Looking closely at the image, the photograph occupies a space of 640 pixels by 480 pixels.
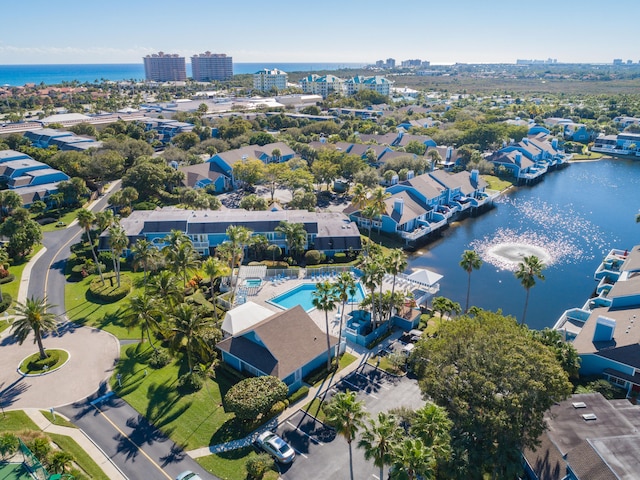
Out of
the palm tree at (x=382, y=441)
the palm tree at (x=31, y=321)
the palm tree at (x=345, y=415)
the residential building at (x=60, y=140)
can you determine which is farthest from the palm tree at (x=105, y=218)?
the residential building at (x=60, y=140)

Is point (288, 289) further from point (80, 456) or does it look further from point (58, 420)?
point (80, 456)

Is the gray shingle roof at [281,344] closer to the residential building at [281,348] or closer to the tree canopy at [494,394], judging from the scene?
the residential building at [281,348]

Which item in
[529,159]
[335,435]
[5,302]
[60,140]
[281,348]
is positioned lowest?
[335,435]

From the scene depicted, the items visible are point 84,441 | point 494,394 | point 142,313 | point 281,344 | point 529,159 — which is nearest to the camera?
point 494,394

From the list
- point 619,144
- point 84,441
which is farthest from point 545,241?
point 619,144

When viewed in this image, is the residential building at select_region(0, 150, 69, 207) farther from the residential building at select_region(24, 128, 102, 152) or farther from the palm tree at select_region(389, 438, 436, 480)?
the palm tree at select_region(389, 438, 436, 480)

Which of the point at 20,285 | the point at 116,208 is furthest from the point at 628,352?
the point at 116,208
